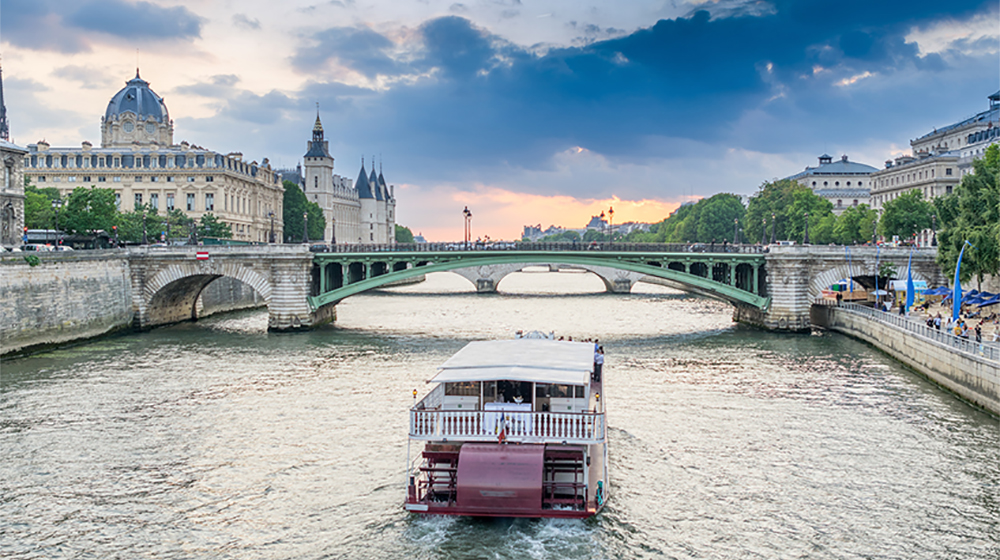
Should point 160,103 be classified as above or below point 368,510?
above

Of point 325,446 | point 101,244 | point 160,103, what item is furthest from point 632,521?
point 160,103

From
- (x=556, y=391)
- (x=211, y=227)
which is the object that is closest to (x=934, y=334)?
(x=556, y=391)

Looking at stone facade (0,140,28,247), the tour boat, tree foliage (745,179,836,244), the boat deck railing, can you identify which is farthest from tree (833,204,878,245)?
the boat deck railing

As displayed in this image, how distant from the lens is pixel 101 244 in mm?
66062

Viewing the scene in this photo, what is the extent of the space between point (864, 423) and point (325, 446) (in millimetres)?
16596

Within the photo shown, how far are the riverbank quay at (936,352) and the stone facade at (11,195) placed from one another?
5107cm

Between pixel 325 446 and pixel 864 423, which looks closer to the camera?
pixel 325 446

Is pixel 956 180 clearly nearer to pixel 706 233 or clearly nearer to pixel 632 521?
pixel 706 233

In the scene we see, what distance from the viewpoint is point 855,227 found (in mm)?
89375

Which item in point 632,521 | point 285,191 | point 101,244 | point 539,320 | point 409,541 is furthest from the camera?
point 285,191

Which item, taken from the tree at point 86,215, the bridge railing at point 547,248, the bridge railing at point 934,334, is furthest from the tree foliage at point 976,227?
the tree at point 86,215

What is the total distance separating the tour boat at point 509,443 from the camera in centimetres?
1750

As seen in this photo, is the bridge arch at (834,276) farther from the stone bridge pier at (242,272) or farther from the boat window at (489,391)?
the boat window at (489,391)

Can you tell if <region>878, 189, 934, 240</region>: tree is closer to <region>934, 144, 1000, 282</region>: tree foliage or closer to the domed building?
<region>934, 144, 1000, 282</region>: tree foliage
